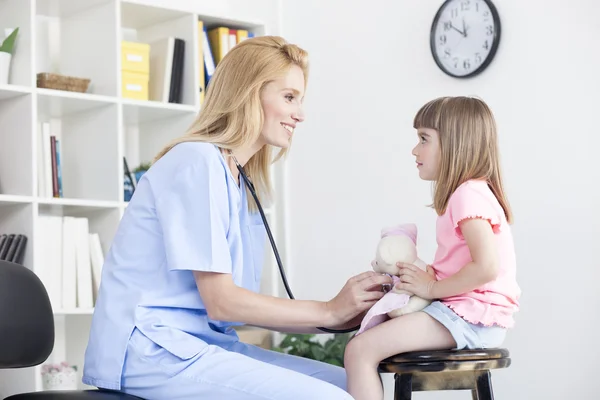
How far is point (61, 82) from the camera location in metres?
3.29

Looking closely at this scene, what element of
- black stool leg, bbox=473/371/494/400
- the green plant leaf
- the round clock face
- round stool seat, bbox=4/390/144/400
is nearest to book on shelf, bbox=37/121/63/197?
the green plant leaf

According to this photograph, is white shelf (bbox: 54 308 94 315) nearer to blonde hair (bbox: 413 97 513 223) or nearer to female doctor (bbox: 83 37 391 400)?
female doctor (bbox: 83 37 391 400)

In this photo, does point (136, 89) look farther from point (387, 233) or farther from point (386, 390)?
point (387, 233)

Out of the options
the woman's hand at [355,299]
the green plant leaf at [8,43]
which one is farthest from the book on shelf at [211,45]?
the woman's hand at [355,299]

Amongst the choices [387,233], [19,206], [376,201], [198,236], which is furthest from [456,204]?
[19,206]

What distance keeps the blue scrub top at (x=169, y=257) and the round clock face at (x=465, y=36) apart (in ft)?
5.15

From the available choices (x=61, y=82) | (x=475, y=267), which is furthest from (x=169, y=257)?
(x=61, y=82)

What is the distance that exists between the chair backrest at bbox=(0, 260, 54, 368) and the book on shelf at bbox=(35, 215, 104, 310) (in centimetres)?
151

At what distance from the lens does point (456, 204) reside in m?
1.79

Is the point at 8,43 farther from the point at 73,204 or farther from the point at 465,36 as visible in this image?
the point at 465,36

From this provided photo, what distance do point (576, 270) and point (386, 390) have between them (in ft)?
3.29

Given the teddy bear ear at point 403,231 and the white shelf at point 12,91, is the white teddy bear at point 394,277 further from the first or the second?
the white shelf at point 12,91

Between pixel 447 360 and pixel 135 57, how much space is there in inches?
86.9

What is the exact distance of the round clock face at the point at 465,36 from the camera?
9.89 ft
